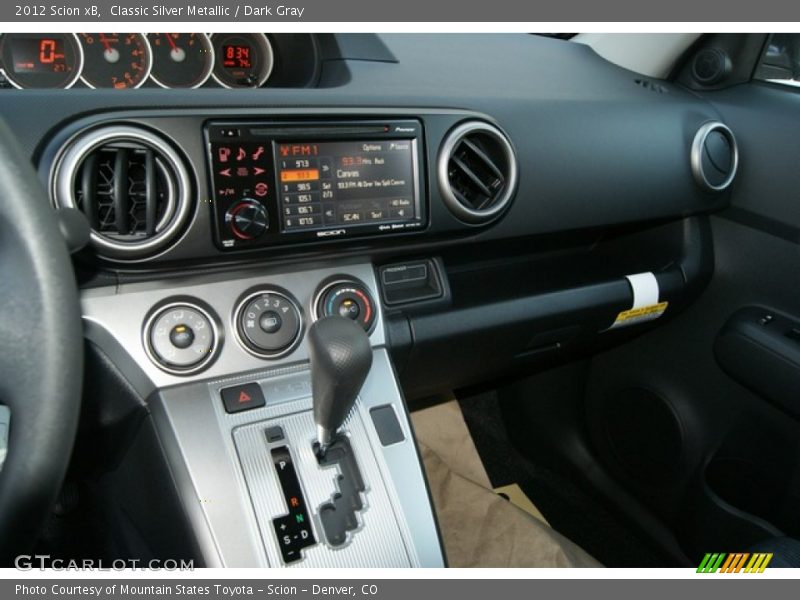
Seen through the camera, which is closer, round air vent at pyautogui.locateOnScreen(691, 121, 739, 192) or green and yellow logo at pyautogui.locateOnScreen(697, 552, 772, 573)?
green and yellow logo at pyautogui.locateOnScreen(697, 552, 772, 573)

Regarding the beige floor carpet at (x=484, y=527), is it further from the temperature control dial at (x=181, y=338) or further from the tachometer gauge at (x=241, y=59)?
the tachometer gauge at (x=241, y=59)

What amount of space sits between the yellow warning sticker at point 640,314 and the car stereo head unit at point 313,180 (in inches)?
23.2

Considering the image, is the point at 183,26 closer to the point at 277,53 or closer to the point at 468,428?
the point at 277,53

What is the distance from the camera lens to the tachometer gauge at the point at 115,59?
113 cm

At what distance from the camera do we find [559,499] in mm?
1854

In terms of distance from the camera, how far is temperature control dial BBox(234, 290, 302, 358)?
3.34ft

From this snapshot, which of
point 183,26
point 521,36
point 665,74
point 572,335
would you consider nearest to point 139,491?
point 183,26

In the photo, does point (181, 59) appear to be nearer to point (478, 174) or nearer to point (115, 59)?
point (115, 59)

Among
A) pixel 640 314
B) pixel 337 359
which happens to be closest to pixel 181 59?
pixel 337 359

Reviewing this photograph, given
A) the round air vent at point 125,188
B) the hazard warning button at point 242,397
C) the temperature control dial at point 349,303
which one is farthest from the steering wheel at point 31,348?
the temperature control dial at point 349,303

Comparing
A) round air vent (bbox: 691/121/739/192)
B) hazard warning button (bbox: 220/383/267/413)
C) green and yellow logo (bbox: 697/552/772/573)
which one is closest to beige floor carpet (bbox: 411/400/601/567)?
green and yellow logo (bbox: 697/552/772/573)

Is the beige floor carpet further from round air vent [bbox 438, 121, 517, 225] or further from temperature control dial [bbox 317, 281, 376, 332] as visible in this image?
round air vent [bbox 438, 121, 517, 225]

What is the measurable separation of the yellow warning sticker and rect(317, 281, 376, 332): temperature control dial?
0.62 metres

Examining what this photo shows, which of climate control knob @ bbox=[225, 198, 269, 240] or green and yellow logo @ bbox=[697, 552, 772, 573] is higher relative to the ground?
climate control knob @ bbox=[225, 198, 269, 240]
